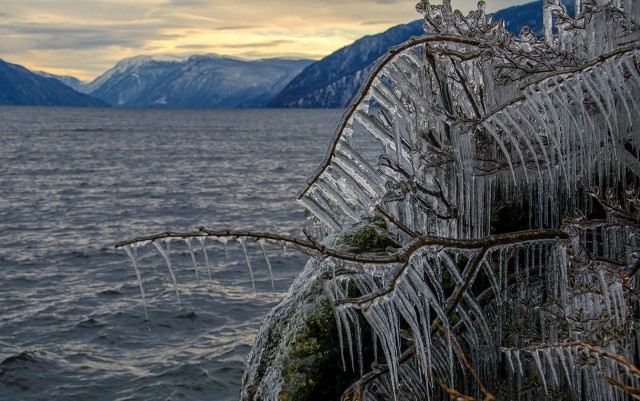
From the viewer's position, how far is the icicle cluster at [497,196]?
418 centimetres

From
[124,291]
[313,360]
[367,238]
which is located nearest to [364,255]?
[313,360]

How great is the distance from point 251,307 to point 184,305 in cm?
161

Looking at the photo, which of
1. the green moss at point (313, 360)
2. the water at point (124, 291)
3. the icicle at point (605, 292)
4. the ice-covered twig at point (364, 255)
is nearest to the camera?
the ice-covered twig at point (364, 255)

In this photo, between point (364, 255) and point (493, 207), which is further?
point (493, 207)

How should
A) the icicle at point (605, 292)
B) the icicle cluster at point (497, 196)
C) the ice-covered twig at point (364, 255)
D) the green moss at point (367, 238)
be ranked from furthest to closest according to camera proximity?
1. the green moss at point (367, 238)
2. the icicle cluster at point (497, 196)
3. the icicle at point (605, 292)
4. the ice-covered twig at point (364, 255)

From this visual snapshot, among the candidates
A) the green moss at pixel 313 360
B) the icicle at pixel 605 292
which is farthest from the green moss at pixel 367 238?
the icicle at pixel 605 292

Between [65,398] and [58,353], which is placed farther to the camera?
[58,353]

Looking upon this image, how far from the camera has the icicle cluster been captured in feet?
13.7

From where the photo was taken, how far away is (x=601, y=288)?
413 cm

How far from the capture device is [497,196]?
234 inches

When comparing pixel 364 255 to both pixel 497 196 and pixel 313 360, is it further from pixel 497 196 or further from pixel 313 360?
pixel 497 196

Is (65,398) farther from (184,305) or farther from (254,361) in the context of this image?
(254,361)

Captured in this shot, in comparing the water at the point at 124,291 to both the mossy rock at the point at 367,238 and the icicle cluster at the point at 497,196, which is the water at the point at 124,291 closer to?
the mossy rock at the point at 367,238

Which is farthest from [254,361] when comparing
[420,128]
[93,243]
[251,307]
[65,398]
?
[93,243]
